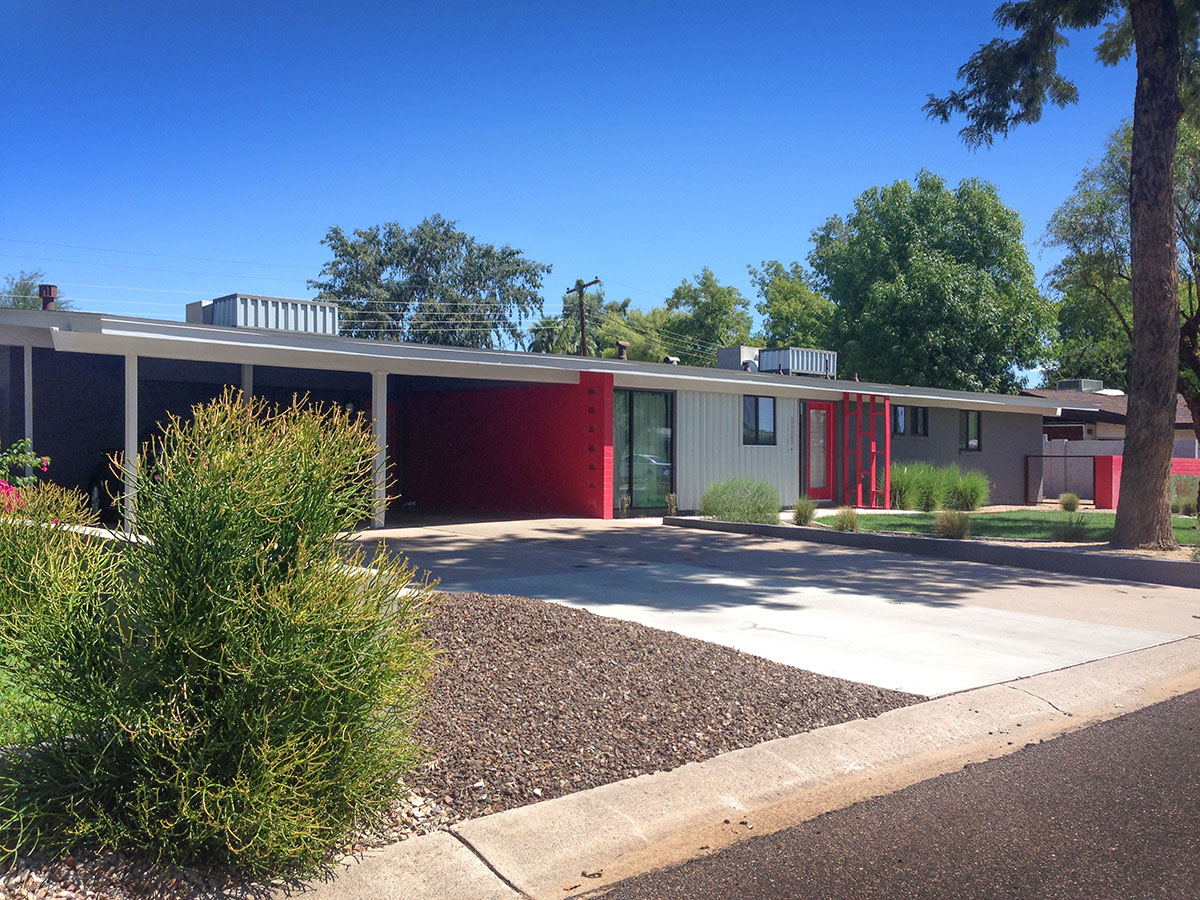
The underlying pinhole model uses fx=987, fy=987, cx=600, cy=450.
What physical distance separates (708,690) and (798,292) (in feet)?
172

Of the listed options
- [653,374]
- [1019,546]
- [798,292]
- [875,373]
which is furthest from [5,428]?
[798,292]

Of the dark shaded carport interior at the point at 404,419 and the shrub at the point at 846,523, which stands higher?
the dark shaded carport interior at the point at 404,419

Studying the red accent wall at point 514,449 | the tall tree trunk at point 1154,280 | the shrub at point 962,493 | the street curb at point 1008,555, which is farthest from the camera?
the shrub at point 962,493

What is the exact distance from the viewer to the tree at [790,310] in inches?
2068

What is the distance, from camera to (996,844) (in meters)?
4.46

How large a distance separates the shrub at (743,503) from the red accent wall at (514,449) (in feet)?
7.06

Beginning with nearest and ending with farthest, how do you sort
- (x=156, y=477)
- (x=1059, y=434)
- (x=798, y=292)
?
(x=156, y=477), (x=1059, y=434), (x=798, y=292)

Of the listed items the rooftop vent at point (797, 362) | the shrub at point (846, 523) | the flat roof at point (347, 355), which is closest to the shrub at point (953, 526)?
the shrub at point (846, 523)

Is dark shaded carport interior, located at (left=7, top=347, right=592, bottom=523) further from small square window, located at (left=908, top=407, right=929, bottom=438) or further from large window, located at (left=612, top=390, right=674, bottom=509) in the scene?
small square window, located at (left=908, top=407, right=929, bottom=438)

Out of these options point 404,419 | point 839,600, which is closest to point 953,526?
point 839,600

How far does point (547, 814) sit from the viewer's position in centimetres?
457

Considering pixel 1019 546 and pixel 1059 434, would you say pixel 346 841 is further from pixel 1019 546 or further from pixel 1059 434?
pixel 1059 434

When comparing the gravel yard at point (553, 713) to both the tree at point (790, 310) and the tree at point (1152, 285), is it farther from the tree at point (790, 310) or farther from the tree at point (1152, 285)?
the tree at point (790, 310)

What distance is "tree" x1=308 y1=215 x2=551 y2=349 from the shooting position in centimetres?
4938
